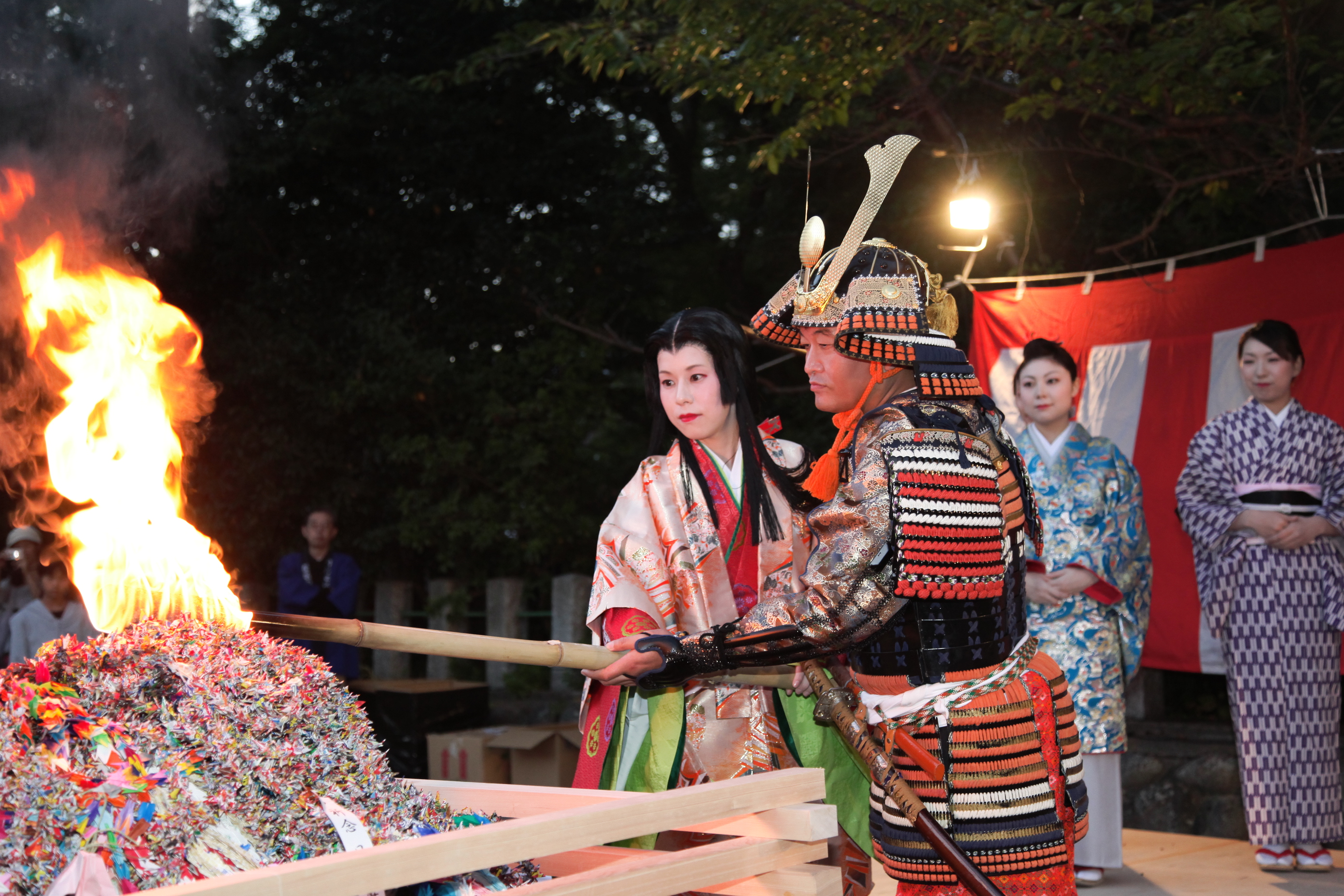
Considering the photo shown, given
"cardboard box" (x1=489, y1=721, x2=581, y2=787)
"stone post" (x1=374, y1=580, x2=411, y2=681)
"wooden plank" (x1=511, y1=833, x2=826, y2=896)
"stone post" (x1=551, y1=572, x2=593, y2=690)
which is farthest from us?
"stone post" (x1=374, y1=580, x2=411, y2=681)

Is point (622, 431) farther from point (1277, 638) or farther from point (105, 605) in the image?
point (105, 605)

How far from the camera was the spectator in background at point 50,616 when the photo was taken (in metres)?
6.01

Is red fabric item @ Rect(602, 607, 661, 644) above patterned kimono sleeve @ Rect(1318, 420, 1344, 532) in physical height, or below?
below

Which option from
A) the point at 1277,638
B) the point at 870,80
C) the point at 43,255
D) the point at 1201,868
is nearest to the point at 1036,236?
the point at 870,80

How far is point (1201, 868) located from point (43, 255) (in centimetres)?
447

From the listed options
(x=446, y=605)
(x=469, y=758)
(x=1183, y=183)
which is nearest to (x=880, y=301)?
(x=1183, y=183)

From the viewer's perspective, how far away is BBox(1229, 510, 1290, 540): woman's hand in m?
4.65

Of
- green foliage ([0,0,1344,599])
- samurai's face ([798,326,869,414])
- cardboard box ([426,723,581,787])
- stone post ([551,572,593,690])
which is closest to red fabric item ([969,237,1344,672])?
green foliage ([0,0,1344,599])

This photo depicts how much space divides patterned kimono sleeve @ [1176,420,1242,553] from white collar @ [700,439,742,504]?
2680 millimetres

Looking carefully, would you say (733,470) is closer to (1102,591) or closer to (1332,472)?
(1102,591)

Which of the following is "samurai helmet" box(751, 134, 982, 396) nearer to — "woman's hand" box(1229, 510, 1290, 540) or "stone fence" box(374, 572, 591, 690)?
"woman's hand" box(1229, 510, 1290, 540)

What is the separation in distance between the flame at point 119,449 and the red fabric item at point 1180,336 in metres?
3.96

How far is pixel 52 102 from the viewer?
4.76 metres

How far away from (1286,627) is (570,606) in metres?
4.77
